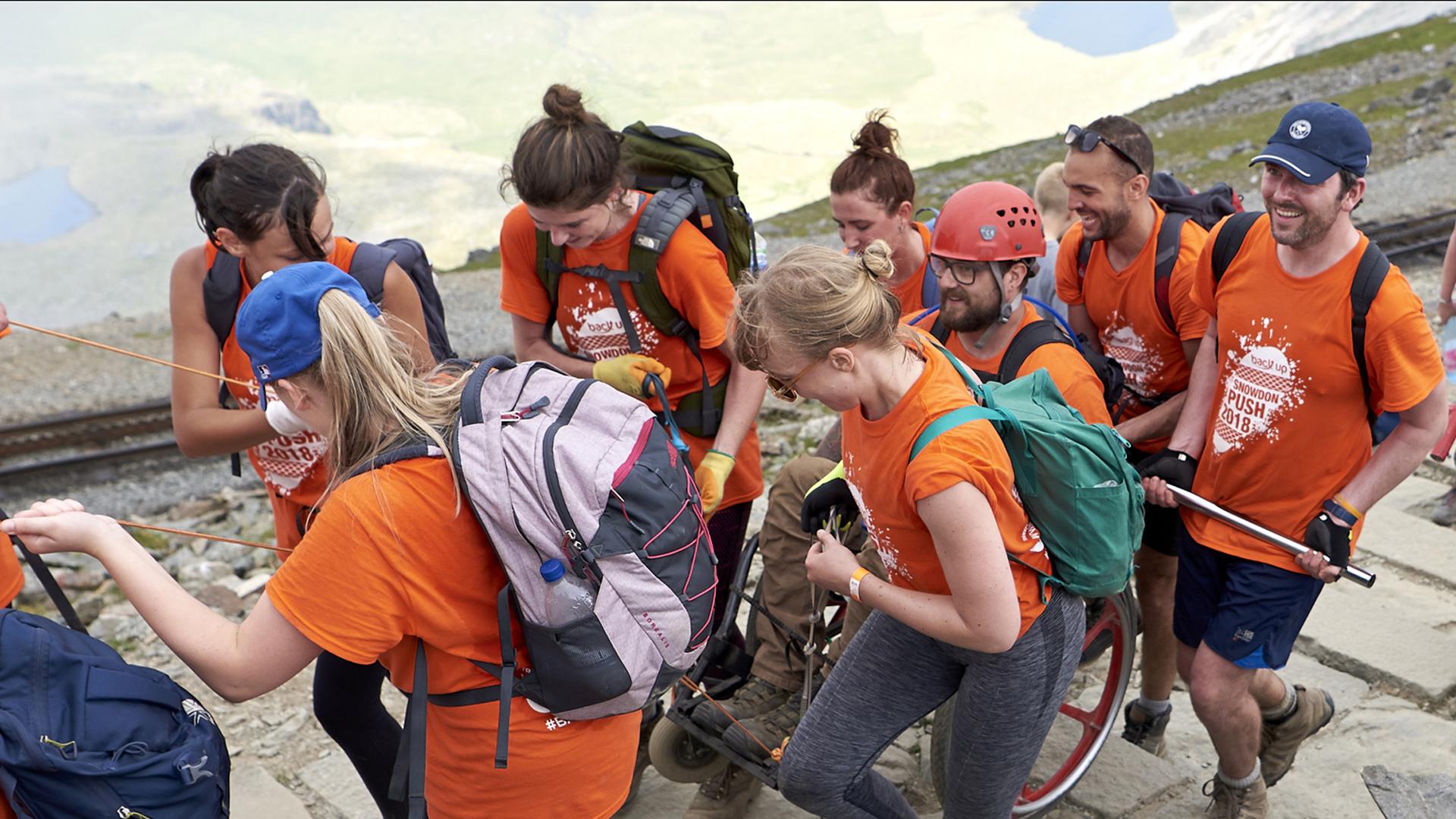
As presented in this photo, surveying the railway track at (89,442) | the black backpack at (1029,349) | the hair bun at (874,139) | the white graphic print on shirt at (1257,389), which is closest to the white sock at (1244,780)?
the white graphic print on shirt at (1257,389)

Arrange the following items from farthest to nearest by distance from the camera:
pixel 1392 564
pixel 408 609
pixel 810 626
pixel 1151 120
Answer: pixel 1151 120, pixel 1392 564, pixel 810 626, pixel 408 609

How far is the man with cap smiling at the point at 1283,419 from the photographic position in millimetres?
3115

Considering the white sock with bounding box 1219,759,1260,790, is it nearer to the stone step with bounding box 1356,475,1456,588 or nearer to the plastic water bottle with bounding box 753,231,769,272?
the stone step with bounding box 1356,475,1456,588

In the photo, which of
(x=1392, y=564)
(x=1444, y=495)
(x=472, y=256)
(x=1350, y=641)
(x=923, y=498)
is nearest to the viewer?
(x=923, y=498)

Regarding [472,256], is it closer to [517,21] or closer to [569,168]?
[569,168]

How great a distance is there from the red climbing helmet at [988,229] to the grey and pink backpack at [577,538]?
1.51 metres

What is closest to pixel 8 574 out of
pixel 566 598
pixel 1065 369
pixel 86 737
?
pixel 86 737

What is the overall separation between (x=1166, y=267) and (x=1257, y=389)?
0.67 meters

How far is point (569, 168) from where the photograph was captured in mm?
3277

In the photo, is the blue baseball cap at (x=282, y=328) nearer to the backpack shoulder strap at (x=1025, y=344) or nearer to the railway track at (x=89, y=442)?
the backpack shoulder strap at (x=1025, y=344)

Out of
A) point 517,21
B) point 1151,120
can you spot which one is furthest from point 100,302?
point 517,21

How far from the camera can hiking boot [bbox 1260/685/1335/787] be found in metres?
3.80

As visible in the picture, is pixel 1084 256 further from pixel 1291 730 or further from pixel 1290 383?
pixel 1291 730

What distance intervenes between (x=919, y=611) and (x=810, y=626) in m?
0.99
